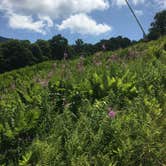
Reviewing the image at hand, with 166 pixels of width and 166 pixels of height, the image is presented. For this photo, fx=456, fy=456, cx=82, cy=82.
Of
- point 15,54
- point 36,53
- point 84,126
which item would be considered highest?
point 15,54

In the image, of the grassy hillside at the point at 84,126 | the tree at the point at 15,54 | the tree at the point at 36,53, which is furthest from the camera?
the tree at the point at 36,53

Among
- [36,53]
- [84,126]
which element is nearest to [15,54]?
[36,53]

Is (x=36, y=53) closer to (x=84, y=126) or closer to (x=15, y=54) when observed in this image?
(x=15, y=54)

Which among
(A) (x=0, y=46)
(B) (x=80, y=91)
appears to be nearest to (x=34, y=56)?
(A) (x=0, y=46)

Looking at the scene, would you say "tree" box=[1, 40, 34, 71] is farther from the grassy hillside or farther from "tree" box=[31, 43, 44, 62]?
the grassy hillside

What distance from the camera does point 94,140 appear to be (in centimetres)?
482

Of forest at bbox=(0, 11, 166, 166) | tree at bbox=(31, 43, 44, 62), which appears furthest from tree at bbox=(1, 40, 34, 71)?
forest at bbox=(0, 11, 166, 166)

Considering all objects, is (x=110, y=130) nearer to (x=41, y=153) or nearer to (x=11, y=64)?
(x=41, y=153)

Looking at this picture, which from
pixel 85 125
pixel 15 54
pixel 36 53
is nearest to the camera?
pixel 85 125

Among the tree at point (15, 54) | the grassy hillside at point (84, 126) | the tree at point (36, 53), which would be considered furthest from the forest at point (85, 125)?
the tree at point (36, 53)

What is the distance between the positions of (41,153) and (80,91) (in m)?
2.01

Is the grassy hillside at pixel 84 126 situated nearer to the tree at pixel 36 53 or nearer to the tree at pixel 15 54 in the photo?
the tree at pixel 15 54

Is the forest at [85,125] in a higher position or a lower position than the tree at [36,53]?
lower

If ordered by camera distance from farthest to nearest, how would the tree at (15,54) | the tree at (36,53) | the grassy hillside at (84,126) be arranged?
the tree at (36,53) → the tree at (15,54) → the grassy hillside at (84,126)
